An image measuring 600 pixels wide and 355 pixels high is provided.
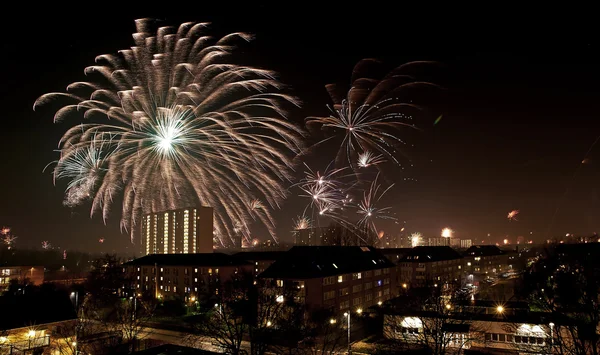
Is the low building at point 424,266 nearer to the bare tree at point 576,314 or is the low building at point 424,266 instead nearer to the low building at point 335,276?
the low building at point 335,276

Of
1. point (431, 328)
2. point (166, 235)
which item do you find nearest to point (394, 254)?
point (166, 235)

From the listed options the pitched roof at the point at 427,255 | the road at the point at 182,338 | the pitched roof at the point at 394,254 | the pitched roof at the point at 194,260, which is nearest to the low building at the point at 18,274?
the pitched roof at the point at 194,260

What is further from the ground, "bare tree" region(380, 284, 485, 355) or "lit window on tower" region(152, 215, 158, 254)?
"lit window on tower" region(152, 215, 158, 254)

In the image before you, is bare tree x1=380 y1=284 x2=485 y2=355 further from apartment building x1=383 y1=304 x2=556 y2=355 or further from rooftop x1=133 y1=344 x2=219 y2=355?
rooftop x1=133 y1=344 x2=219 y2=355

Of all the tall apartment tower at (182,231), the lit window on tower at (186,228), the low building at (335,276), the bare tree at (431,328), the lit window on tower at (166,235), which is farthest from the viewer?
the lit window on tower at (166,235)

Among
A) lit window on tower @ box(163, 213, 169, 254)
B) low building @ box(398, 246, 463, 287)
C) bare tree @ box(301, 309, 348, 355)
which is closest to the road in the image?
bare tree @ box(301, 309, 348, 355)
